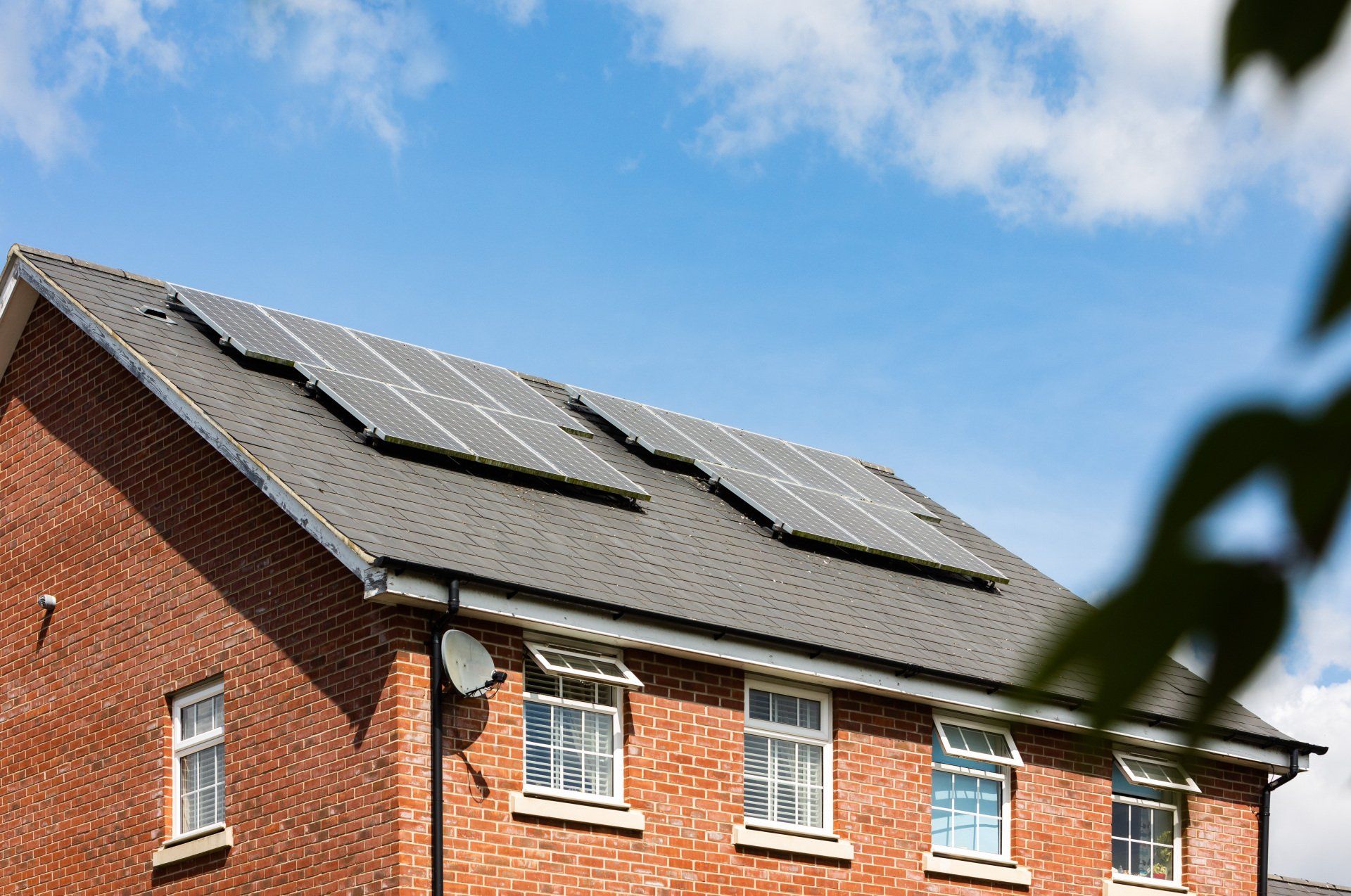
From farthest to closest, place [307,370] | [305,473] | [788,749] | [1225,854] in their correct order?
1. [1225,854]
2. [307,370]
3. [788,749]
4. [305,473]

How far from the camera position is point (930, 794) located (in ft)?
53.1

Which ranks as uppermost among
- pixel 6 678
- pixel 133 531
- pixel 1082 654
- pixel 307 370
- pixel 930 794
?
pixel 307 370

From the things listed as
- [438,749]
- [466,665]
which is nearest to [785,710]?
[466,665]

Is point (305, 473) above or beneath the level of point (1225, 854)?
above

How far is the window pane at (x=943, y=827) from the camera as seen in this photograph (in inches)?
641

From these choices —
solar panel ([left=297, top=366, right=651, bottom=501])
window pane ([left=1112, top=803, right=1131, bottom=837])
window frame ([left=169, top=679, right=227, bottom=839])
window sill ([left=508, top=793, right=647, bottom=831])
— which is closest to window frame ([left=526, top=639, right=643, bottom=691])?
window sill ([left=508, top=793, right=647, bottom=831])

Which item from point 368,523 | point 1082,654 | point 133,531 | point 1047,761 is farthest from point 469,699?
point 1082,654

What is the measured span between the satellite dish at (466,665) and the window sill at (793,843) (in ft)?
9.45

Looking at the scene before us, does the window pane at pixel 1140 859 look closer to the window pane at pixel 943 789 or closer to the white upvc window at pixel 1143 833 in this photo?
the white upvc window at pixel 1143 833

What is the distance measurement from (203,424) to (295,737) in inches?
112

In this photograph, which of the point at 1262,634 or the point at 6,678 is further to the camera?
the point at 6,678

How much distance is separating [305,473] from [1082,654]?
13.8m

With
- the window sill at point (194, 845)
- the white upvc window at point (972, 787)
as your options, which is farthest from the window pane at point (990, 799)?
the window sill at point (194, 845)

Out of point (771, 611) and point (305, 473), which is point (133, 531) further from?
point (771, 611)
